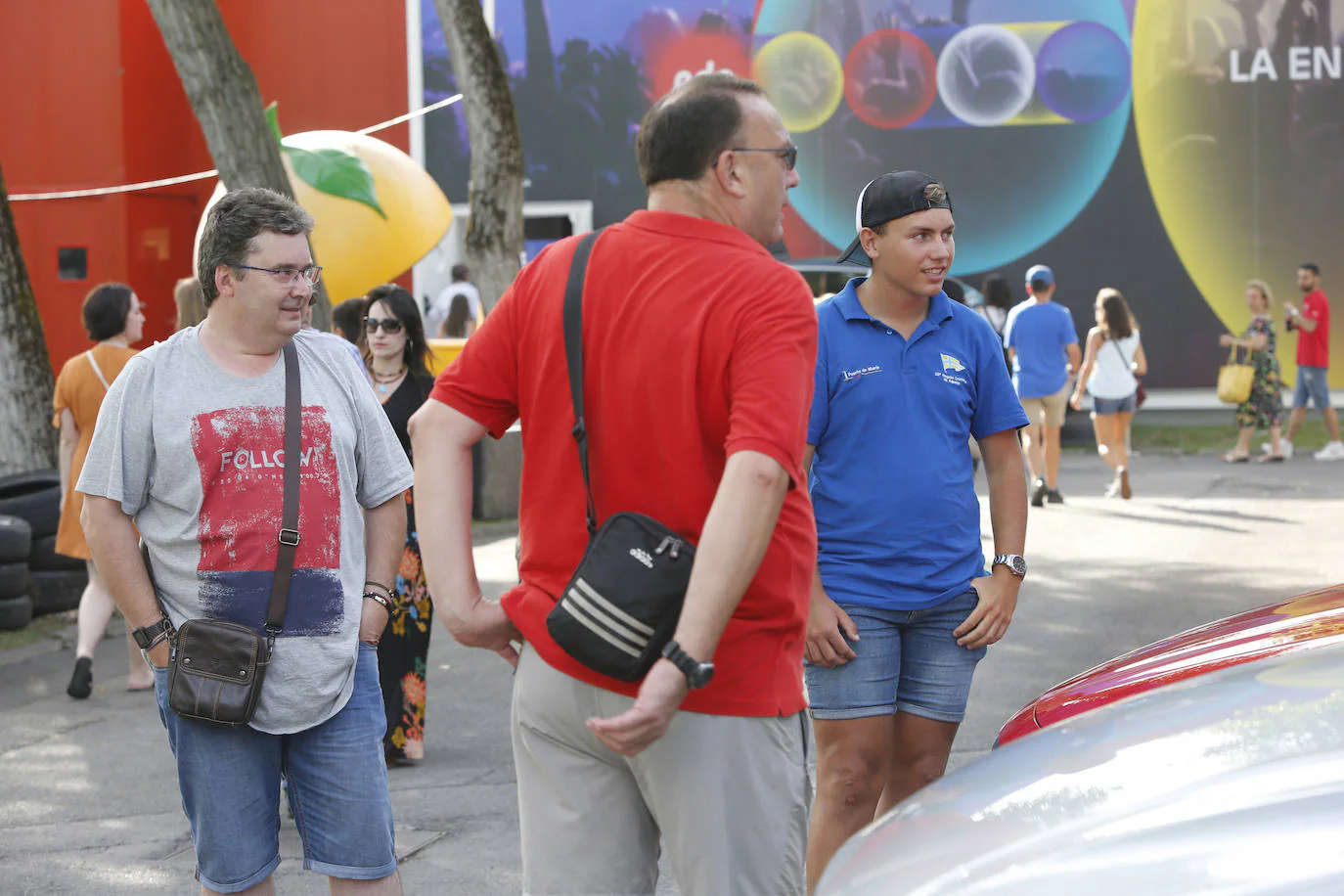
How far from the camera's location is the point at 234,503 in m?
3.33

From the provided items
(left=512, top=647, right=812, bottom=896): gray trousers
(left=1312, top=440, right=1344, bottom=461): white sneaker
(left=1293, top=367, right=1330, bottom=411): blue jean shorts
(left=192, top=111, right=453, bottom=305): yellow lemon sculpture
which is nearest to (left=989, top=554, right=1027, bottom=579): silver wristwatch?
(left=512, top=647, right=812, bottom=896): gray trousers

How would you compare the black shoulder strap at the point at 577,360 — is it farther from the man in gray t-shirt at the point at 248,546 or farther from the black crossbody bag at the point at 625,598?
the man in gray t-shirt at the point at 248,546

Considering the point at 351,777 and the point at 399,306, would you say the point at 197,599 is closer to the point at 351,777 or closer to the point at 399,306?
the point at 351,777

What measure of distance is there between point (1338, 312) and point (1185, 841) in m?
18.9

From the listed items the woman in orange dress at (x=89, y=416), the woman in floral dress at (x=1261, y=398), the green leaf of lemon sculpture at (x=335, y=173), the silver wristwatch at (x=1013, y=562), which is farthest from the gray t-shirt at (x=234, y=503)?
the woman in floral dress at (x=1261, y=398)

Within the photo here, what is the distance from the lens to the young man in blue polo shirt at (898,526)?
12.5ft

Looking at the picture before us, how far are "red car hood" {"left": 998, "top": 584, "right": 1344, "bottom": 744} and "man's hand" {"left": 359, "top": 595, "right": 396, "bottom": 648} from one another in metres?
1.43

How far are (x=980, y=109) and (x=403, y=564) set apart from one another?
1583 centimetres

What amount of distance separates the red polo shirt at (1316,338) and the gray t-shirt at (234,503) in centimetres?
1511

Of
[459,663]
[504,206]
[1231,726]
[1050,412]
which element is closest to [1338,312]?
[1050,412]

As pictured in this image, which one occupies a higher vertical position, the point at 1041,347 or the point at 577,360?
the point at 577,360

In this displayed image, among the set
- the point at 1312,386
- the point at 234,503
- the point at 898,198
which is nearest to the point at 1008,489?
the point at 898,198

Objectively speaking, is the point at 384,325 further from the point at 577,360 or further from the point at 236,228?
the point at 577,360

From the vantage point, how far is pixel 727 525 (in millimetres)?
2355
